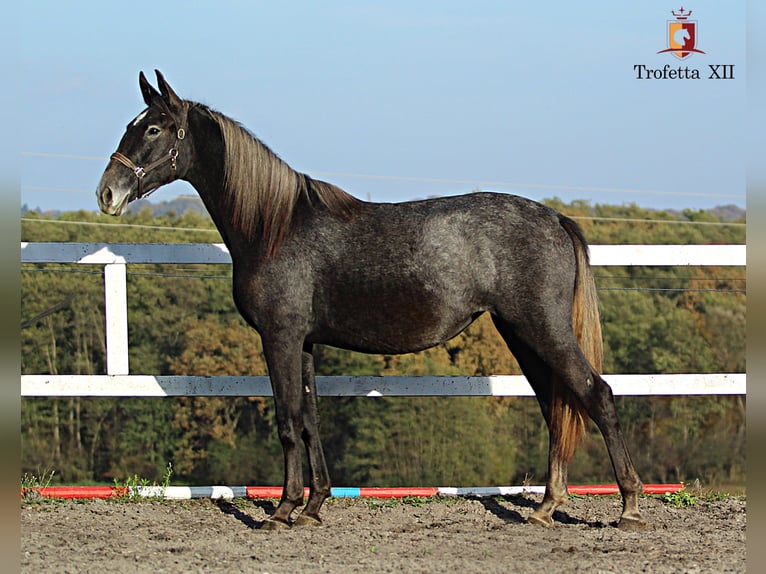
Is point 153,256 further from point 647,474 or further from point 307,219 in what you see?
A: point 647,474

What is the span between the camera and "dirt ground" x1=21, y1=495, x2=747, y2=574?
13.8 feet

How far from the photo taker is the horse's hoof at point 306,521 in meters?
5.20

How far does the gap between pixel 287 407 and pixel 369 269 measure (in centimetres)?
98

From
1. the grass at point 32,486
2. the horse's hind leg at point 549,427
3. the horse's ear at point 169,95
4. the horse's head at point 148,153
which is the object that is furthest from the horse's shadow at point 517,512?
the horse's ear at point 169,95

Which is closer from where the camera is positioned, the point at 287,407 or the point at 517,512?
the point at 287,407

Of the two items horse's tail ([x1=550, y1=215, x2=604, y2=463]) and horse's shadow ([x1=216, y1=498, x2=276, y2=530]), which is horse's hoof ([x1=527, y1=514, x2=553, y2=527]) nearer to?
horse's tail ([x1=550, y1=215, x2=604, y2=463])

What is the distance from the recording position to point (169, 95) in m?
5.15

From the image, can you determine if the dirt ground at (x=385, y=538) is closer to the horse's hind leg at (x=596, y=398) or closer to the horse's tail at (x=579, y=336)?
the horse's hind leg at (x=596, y=398)

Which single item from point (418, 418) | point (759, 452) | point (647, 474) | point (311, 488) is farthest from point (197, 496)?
point (647, 474)

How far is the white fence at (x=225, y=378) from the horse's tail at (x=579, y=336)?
901 millimetres

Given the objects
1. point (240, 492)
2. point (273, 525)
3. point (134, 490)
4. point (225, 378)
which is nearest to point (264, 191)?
point (225, 378)

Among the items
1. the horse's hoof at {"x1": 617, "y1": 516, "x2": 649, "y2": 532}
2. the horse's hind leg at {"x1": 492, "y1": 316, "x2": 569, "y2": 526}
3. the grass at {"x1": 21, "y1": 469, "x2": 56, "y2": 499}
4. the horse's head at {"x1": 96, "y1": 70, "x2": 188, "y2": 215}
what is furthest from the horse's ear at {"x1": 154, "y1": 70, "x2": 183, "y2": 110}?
the horse's hoof at {"x1": 617, "y1": 516, "x2": 649, "y2": 532}

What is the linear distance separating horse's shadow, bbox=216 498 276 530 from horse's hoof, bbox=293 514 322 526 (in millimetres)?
249

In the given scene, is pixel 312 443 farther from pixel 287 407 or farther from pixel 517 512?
pixel 517 512
